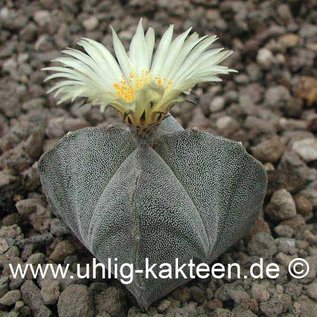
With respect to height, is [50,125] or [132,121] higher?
[132,121]

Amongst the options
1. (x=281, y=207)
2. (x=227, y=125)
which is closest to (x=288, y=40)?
(x=227, y=125)

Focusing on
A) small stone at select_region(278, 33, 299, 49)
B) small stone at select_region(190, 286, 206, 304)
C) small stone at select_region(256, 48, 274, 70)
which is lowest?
small stone at select_region(190, 286, 206, 304)

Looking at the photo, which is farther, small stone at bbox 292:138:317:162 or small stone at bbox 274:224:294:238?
small stone at bbox 292:138:317:162

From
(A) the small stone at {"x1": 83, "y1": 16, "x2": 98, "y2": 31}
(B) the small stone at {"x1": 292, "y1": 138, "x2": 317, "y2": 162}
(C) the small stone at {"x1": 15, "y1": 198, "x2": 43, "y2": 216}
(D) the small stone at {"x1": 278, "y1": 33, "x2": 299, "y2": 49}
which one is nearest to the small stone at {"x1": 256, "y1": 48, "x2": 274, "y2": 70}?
(D) the small stone at {"x1": 278, "y1": 33, "x2": 299, "y2": 49}

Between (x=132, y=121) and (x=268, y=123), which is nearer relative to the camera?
(x=132, y=121)

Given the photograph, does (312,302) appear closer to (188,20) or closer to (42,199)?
(42,199)

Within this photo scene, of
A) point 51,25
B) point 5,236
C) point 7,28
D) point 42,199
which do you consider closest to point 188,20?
point 51,25

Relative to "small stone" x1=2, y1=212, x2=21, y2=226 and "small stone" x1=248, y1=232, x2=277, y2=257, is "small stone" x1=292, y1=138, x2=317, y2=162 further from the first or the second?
"small stone" x1=2, y1=212, x2=21, y2=226

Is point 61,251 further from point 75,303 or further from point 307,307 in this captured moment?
point 307,307

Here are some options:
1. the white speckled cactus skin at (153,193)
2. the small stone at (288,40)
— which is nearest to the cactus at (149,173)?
the white speckled cactus skin at (153,193)
